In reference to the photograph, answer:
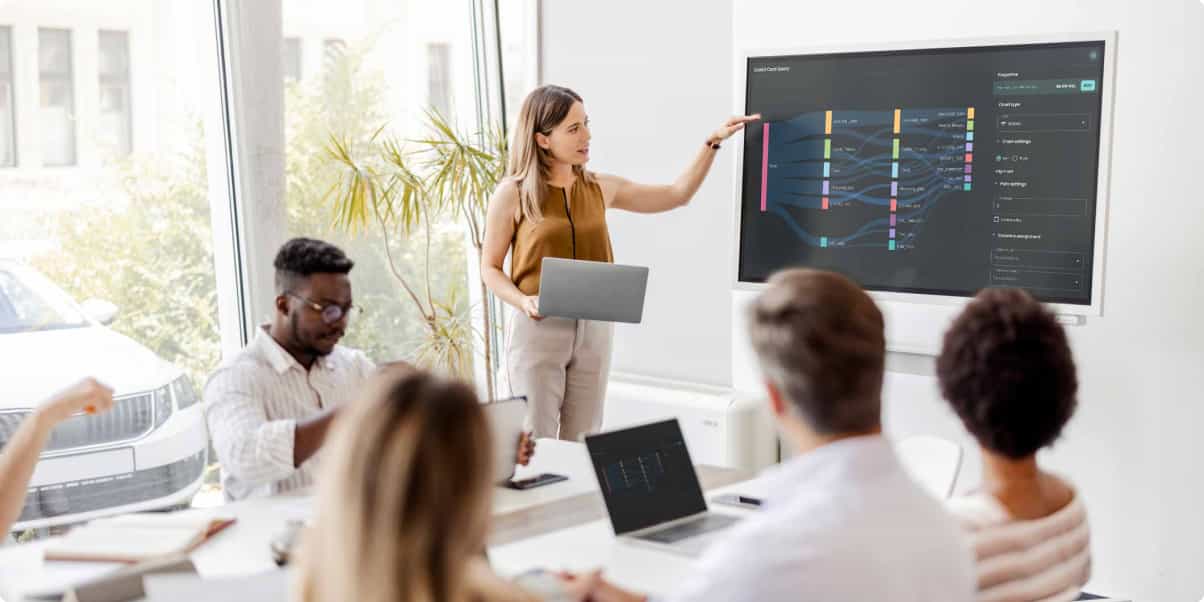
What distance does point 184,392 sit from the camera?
4.61 metres

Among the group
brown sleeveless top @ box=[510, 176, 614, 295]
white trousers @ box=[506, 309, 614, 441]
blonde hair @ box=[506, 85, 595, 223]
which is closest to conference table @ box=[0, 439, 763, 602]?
white trousers @ box=[506, 309, 614, 441]

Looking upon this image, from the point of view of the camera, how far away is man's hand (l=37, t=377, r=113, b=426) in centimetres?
245


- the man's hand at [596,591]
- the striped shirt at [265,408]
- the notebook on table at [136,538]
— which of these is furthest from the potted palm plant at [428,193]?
the man's hand at [596,591]

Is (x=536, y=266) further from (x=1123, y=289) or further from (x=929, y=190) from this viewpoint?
(x=1123, y=289)

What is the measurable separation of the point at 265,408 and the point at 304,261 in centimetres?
37

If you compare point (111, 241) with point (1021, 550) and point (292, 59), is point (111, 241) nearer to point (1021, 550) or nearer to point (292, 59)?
point (292, 59)

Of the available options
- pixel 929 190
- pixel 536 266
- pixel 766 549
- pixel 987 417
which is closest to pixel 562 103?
pixel 536 266

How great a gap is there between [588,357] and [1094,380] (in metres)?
1.71

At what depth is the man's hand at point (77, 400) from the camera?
2.45m

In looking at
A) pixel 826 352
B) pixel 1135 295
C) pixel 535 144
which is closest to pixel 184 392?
pixel 535 144

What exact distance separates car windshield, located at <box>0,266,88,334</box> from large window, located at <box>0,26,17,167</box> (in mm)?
381

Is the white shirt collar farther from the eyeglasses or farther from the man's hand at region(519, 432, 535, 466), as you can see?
the man's hand at region(519, 432, 535, 466)

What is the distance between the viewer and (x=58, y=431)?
417cm

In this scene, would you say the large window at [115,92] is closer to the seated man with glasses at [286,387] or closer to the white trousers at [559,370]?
the white trousers at [559,370]
